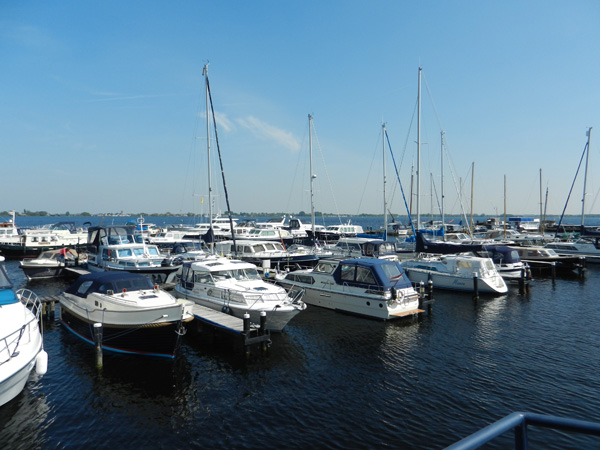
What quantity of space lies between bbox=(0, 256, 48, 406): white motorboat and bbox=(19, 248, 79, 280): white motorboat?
948 inches

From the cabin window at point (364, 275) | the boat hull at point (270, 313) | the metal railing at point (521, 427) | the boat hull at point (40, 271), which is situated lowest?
the boat hull at point (40, 271)

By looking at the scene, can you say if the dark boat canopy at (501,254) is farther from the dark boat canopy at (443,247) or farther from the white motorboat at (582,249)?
the white motorboat at (582,249)

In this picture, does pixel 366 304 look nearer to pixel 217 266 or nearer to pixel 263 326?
pixel 263 326

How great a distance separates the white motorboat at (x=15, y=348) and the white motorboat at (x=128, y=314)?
8.86 feet

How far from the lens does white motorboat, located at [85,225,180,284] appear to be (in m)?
26.9

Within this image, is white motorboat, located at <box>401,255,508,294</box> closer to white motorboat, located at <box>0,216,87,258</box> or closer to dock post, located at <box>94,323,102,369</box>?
dock post, located at <box>94,323,102,369</box>

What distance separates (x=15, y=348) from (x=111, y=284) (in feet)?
18.5

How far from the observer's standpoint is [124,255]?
95.1 feet

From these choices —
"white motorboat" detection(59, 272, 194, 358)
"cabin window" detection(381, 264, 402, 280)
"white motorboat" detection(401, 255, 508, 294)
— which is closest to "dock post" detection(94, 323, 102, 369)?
"white motorboat" detection(59, 272, 194, 358)

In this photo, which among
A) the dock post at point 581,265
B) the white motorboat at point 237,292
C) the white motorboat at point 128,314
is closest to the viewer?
the white motorboat at point 128,314

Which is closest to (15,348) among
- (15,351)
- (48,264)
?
(15,351)

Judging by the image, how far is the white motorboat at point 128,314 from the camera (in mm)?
14266

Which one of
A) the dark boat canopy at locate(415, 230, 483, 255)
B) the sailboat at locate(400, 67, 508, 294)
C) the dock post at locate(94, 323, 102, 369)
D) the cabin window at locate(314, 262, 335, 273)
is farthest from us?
the dark boat canopy at locate(415, 230, 483, 255)

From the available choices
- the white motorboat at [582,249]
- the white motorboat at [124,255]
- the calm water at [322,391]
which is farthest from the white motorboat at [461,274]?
the white motorboat at [582,249]
